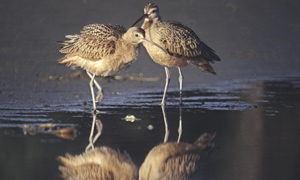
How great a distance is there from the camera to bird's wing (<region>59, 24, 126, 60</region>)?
8.32 m

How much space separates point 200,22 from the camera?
600 inches

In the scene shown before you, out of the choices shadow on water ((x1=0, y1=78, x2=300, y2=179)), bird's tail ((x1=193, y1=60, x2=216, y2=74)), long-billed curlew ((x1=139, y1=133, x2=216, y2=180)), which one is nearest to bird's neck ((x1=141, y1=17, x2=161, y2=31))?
bird's tail ((x1=193, y1=60, x2=216, y2=74))

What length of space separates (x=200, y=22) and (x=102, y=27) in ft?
23.0

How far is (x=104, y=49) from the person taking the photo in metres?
8.28

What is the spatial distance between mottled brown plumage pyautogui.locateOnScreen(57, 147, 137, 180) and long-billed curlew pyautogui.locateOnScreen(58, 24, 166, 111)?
2419 mm

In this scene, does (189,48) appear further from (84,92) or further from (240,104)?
(84,92)

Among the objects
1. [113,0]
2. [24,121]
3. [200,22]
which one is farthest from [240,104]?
[113,0]

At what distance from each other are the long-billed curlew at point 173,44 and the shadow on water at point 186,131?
62cm

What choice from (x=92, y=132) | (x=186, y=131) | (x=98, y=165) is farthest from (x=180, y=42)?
(x=98, y=165)

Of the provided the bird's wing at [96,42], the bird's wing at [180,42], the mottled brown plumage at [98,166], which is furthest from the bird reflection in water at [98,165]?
the bird's wing at [180,42]

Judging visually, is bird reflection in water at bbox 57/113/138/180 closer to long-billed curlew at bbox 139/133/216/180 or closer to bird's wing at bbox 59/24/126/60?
long-billed curlew at bbox 139/133/216/180

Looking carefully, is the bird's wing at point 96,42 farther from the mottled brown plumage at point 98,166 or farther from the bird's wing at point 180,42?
the mottled brown plumage at point 98,166

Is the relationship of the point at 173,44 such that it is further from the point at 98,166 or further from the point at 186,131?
the point at 98,166

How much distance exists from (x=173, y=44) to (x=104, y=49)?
1.19 meters
